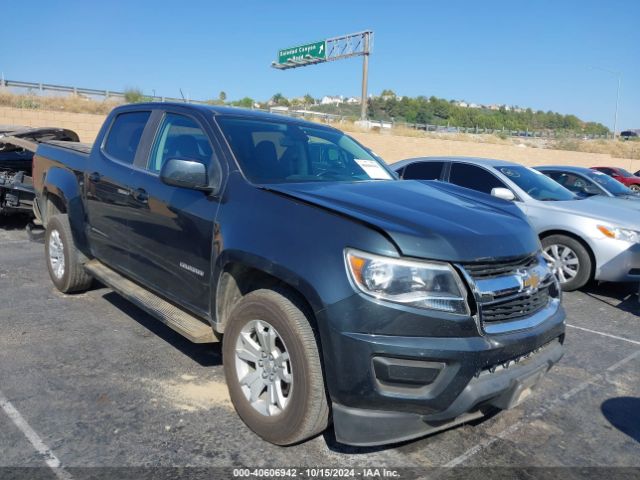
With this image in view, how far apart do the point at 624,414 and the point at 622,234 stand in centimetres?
343

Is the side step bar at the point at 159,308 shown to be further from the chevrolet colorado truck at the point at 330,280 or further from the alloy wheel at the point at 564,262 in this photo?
the alloy wheel at the point at 564,262

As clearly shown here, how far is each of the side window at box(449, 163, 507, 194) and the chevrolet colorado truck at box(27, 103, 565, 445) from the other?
3.82 meters

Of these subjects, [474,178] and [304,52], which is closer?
[474,178]

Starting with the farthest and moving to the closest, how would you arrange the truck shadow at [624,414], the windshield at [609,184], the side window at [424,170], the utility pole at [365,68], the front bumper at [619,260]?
the utility pole at [365,68] → the windshield at [609,184] → the side window at [424,170] → the front bumper at [619,260] → the truck shadow at [624,414]

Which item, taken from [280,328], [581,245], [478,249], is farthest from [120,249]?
[581,245]

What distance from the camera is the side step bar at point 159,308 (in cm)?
345

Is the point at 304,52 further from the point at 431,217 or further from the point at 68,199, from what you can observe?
the point at 431,217

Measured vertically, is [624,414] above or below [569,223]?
below

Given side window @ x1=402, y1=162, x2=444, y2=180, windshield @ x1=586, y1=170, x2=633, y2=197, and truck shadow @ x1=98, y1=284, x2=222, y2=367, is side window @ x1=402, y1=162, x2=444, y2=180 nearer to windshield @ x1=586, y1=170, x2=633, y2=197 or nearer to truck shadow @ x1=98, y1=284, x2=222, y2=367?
windshield @ x1=586, y1=170, x2=633, y2=197

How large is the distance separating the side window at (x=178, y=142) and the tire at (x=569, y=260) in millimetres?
4658

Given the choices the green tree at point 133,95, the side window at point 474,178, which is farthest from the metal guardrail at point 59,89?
the side window at point 474,178

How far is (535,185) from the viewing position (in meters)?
7.57

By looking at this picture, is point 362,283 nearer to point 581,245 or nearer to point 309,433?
point 309,433

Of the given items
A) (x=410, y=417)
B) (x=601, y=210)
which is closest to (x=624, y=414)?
(x=410, y=417)
